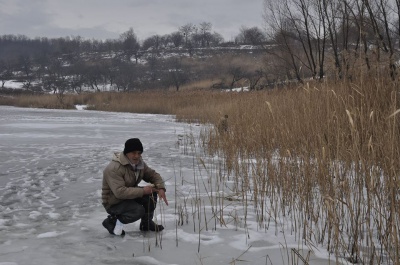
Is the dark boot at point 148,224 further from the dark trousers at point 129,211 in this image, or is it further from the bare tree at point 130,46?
the bare tree at point 130,46

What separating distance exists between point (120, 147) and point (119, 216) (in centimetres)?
588

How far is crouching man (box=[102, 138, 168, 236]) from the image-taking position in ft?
10.3

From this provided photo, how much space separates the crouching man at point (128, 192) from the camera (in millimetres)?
3154

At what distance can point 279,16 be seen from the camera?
18844mm

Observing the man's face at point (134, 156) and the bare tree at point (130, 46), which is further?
the bare tree at point (130, 46)

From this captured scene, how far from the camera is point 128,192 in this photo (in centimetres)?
313

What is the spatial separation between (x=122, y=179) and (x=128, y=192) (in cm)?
13

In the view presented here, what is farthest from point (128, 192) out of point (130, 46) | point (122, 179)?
point (130, 46)

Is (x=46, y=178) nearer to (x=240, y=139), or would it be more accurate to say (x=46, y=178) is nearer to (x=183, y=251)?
(x=240, y=139)

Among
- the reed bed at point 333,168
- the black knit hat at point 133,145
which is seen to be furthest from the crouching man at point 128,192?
the reed bed at point 333,168

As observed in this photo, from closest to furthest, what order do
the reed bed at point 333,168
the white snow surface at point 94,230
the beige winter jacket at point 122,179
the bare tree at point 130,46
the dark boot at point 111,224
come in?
1. the reed bed at point 333,168
2. the white snow surface at point 94,230
3. the beige winter jacket at point 122,179
4. the dark boot at point 111,224
5. the bare tree at point 130,46

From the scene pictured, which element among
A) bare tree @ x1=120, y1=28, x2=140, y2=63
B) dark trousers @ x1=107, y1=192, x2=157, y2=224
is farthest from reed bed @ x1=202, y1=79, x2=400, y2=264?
bare tree @ x1=120, y1=28, x2=140, y2=63

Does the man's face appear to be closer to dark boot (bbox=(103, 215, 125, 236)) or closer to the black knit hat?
the black knit hat

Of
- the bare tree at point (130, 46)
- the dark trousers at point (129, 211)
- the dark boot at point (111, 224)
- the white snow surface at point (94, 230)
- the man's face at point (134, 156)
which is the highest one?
the bare tree at point (130, 46)
